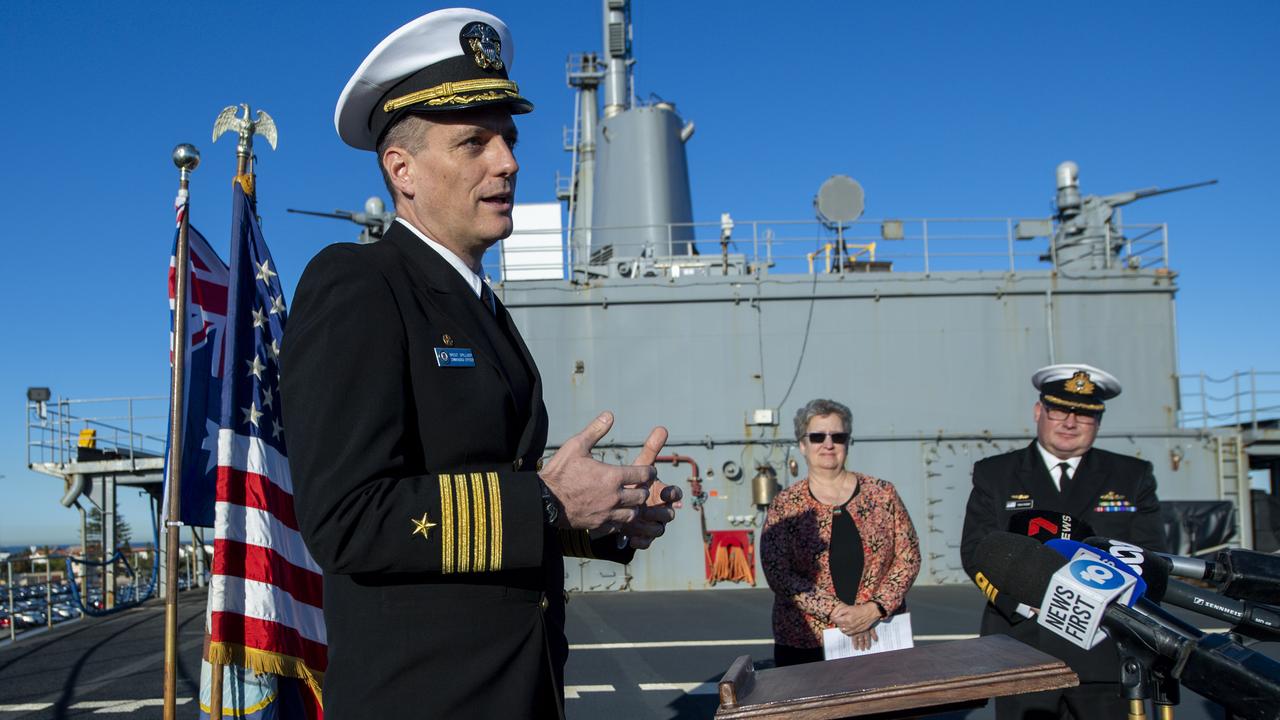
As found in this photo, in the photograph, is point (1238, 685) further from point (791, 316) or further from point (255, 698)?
point (791, 316)

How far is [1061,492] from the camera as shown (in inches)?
145

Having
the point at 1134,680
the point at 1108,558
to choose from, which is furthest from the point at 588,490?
the point at 1134,680

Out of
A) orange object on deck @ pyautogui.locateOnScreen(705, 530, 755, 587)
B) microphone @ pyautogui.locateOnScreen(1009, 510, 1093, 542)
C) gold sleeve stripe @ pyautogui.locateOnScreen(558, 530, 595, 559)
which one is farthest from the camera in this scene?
orange object on deck @ pyautogui.locateOnScreen(705, 530, 755, 587)

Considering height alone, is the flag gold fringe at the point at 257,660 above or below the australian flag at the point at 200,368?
below

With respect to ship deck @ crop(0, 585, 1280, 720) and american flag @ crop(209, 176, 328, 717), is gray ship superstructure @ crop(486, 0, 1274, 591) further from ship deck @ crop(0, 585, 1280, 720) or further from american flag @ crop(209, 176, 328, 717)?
american flag @ crop(209, 176, 328, 717)

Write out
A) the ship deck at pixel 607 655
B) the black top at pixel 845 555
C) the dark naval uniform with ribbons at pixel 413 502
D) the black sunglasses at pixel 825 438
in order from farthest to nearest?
the ship deck at pixel 607 655 < the black sunglasses at pixel 825 438 < the black top at pixel 845 555 < the dark naval uniform with ribbons at pixel 413 502

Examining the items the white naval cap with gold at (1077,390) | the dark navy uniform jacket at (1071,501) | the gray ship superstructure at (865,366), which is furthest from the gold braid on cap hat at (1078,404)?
the gray ship superstructure at (865,366)

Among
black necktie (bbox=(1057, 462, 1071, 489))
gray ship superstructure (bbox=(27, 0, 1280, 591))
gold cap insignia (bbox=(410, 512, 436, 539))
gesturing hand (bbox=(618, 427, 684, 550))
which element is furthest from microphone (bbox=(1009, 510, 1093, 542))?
gray ship superstructure (bbox=(27, 0, 1280, 591))

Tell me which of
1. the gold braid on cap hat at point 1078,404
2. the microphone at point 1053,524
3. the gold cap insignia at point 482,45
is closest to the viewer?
the gold cap insignia at point 482,45

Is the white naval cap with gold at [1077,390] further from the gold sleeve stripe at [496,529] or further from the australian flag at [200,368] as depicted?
the australian flag at [200,368]

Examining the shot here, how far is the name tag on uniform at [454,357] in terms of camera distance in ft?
5.03

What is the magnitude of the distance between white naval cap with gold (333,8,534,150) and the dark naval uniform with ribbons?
0.31m

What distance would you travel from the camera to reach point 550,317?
46.1ft

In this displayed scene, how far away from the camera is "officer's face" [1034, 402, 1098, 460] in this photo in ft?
12.2
